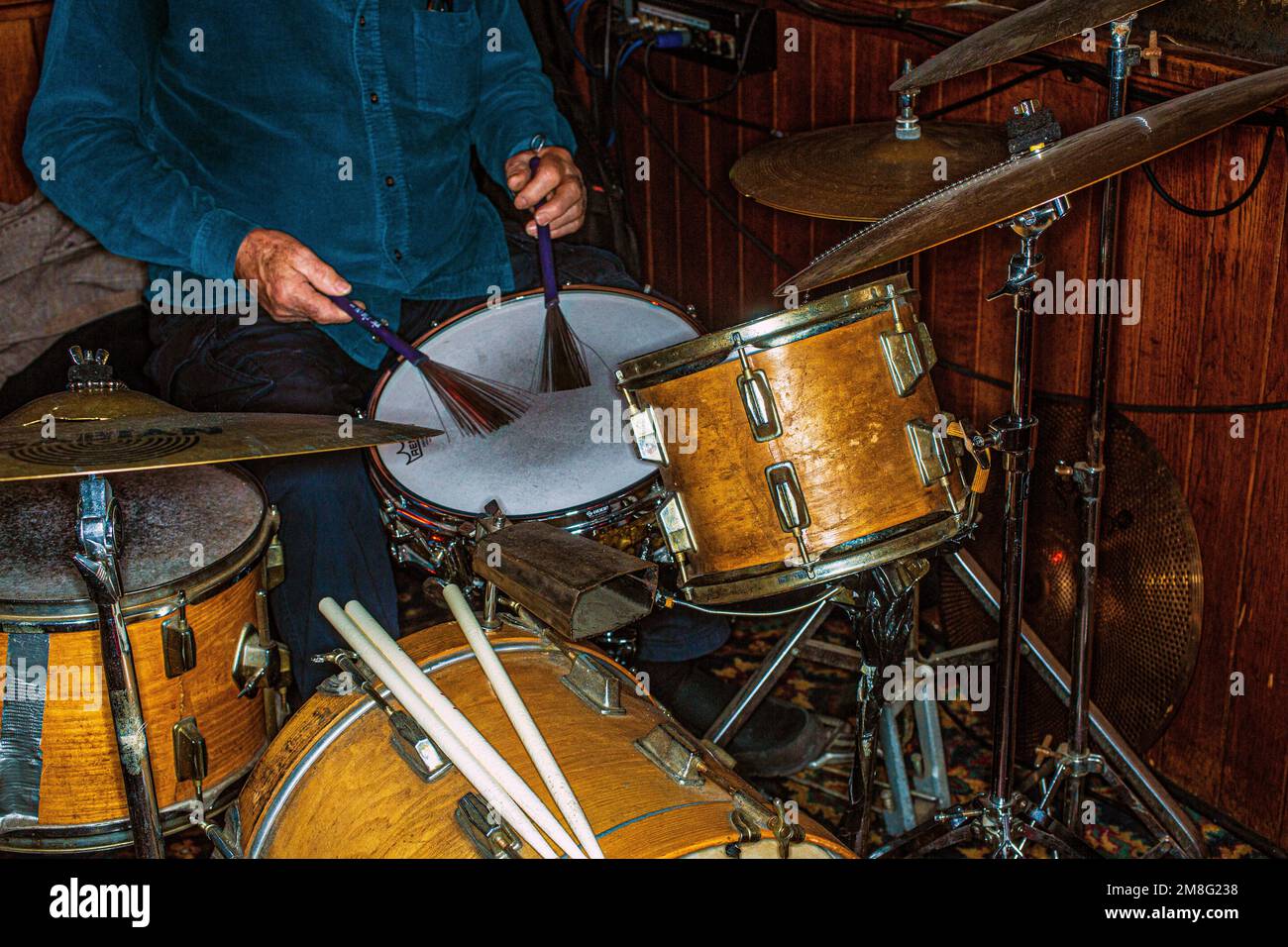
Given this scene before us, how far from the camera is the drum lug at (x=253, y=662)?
1702mm

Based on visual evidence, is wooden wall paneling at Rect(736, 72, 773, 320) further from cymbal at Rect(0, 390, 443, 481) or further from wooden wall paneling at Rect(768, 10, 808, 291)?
cymbal at Rect(0, 390, 443, 481)

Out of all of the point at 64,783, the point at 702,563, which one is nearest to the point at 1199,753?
the point at 702,563

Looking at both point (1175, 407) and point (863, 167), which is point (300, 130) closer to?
point (863, 167)

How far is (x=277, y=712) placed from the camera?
5.96ft

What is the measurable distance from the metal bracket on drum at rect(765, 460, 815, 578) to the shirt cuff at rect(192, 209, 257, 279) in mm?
958

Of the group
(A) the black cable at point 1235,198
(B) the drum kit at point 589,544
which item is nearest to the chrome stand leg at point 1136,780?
(B) the drum kit at point 589,544

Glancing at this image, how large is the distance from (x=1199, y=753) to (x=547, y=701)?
1.29m

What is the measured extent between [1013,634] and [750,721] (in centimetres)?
70

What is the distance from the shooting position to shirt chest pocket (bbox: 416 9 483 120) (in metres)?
2.25

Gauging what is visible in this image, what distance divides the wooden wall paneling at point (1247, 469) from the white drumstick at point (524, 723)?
1193mm

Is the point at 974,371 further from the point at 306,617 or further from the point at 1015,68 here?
the point at 306,617

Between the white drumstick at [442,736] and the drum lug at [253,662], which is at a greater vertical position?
the white drumstick at [442,736]

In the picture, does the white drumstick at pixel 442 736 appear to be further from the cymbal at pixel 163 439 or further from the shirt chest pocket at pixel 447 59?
the shirt chest pocket at pixel 447 59

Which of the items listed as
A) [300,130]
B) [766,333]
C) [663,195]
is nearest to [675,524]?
[766,333]
